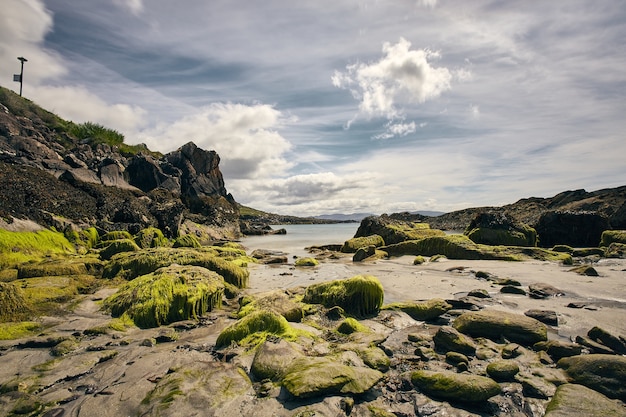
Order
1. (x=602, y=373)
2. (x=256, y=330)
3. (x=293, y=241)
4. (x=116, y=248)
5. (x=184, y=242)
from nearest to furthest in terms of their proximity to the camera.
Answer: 1. (x=602, y=373)
2. (x=256, y=330)
3. (x=116, y=248)
4. (x=184, y=242)
5. (x=293, y=241)

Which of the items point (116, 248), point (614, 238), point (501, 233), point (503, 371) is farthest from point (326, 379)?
point (614, 238)

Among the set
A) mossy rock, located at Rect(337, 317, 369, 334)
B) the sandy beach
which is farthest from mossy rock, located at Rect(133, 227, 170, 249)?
mossy rock, located at Rect(337, 317, 369, 334)

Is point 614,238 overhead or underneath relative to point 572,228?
underneath

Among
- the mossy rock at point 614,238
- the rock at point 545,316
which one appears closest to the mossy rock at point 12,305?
the rock at point 545,316

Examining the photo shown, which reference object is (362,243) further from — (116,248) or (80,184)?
(80,184)

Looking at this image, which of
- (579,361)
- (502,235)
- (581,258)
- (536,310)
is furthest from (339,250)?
(579,361)

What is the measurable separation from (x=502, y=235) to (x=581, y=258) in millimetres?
6954

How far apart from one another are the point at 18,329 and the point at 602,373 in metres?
12.8

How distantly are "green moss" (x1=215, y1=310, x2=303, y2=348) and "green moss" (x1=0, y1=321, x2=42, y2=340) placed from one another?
490cm

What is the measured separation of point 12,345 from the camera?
685 centimetres

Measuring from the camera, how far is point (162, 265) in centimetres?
1450

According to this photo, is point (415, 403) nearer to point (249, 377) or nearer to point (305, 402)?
point (305, 402)

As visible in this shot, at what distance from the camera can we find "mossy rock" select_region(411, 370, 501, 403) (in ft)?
15.9

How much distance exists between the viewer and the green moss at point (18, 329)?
23.8 ft
